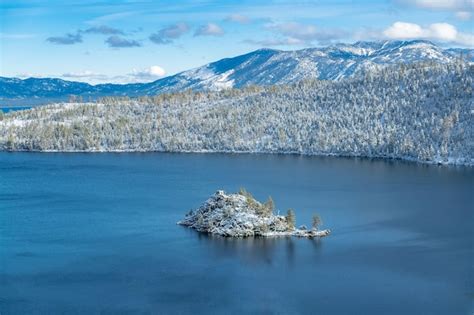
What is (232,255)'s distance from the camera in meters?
93.6

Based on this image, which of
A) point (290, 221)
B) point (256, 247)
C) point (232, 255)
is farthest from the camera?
point (290, 221)

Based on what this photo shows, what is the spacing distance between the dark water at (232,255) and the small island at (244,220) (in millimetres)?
2872

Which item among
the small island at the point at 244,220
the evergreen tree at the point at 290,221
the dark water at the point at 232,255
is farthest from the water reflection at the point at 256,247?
the evergreen tree at the point at 290,221

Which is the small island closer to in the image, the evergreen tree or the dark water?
the evergreen tree

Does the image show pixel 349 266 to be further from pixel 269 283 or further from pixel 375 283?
pixel 269 283

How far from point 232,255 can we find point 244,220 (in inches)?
492

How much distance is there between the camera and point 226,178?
17625cm

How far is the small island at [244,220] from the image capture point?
104 m

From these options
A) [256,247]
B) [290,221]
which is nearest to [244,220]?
[290,221]

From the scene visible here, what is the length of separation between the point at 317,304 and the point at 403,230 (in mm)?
43422

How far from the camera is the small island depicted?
104m

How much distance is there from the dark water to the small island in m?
2.87

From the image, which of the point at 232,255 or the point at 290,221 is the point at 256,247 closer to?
the point at 232,255

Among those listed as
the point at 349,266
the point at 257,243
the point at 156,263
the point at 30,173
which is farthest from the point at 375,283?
the point at 30,173
